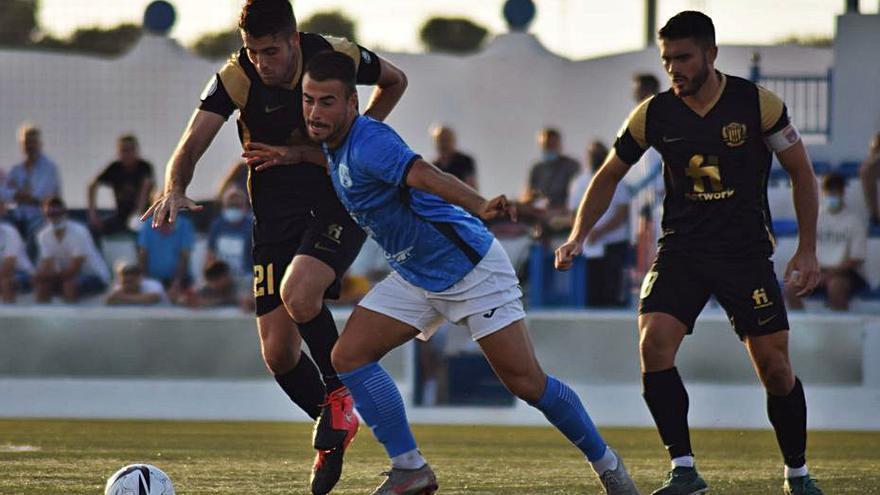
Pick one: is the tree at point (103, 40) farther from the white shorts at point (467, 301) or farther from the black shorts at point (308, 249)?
the white shorts at point (467, 301)

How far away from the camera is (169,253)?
16.1m

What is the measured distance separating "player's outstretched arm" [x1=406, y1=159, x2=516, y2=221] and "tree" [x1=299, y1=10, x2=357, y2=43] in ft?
48.7

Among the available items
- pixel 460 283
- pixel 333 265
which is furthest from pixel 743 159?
pixel 333 265

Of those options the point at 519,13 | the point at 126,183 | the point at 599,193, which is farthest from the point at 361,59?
the point at 519,13

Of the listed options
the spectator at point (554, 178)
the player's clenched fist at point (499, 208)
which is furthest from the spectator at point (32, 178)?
the player's clenched fist at point (499, 208)

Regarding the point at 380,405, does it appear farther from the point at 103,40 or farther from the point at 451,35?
the point at 451,35

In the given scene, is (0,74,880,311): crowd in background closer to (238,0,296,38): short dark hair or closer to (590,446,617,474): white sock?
(238,0,296,38): short dark hair

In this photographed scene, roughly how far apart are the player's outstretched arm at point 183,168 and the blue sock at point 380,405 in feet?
3.36

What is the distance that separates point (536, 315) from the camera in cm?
1472

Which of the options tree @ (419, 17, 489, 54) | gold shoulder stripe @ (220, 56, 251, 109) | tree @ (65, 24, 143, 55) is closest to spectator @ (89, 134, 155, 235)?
tree @ (65, 24, 143, 55)

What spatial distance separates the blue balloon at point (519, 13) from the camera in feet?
67.2

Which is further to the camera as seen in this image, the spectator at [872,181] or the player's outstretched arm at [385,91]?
the spectator at [872,181]

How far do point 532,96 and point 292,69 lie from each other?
13.7 meters

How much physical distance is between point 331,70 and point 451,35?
2067 centimetres
